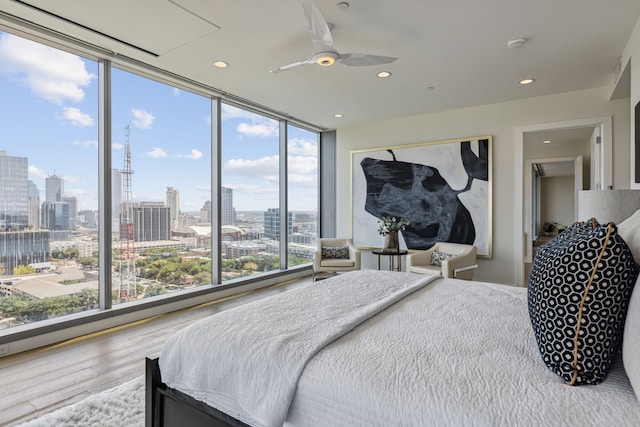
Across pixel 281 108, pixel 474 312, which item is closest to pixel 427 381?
pixel 474 312

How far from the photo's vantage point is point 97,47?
3090 millimetres

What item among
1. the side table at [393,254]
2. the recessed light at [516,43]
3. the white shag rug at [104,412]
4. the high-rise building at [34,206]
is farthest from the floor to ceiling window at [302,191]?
the white shag rug at [104,412]

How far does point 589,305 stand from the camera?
96 centimetres

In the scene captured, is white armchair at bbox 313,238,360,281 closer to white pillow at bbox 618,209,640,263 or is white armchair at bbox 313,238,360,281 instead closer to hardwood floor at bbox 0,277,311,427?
A: hardwood floor at bbox 0,277,311,427

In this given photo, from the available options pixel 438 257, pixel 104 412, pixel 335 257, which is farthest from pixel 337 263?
pixel 104 412

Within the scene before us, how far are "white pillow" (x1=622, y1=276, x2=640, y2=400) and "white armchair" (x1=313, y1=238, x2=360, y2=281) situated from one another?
4.00m

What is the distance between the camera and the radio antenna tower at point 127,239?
3564mm

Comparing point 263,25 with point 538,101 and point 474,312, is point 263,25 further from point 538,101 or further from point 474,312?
point 538,101

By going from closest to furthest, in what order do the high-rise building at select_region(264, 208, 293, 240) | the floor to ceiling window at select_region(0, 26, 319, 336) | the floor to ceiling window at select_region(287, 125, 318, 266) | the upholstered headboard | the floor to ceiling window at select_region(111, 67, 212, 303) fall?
the upholstered headboard < the floor to ceiling window at select_region(0, 26, 319, 336) < the floor to ceiling window at select_region(111, 67, 212, 303) < the high-rise building at select_region(264, 208, 293, 240) < the floor to ceiling window at select_region(287, 125, 318, 266)

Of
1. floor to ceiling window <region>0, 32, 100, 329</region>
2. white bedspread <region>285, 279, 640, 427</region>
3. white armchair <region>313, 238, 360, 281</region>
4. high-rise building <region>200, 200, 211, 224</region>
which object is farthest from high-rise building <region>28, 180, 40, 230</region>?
white armchair <region>313, 238, 360, 281</region>

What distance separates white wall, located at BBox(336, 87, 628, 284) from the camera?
13.2 ft

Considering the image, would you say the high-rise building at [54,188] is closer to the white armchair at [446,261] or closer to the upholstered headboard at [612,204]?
the white armchair at [446,261]

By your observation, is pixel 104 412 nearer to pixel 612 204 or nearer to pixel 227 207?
pixel 227 207

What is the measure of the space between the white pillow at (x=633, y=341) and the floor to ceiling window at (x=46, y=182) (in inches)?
152
